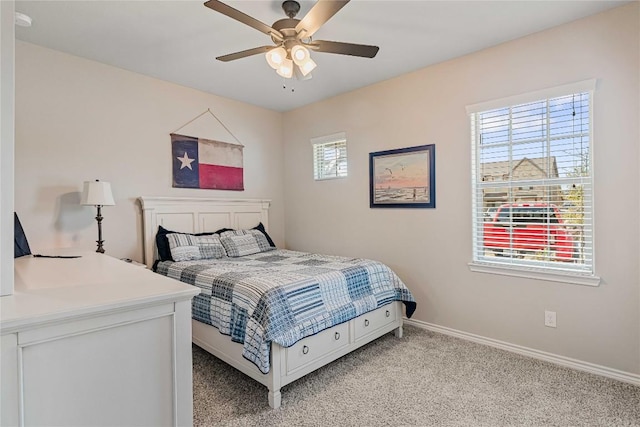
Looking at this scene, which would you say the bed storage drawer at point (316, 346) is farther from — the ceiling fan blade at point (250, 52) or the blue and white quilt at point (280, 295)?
the ceiling fan blade at point (250, 52)

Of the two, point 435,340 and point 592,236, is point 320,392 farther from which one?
point 592,236

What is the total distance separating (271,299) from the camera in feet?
6.88

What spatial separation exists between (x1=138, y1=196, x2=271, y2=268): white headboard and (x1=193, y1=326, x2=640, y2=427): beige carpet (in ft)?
4.91

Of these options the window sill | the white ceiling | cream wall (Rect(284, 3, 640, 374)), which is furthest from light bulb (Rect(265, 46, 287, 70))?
the window sill

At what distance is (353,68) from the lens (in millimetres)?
3314

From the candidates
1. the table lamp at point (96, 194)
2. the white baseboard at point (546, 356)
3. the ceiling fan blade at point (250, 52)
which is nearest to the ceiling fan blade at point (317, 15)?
the ceiling fan blade at point (250, 52)

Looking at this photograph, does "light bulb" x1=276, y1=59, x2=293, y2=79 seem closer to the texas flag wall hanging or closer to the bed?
the bed

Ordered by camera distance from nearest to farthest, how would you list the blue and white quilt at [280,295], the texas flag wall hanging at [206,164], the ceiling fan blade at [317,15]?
the ceiling fan blade at [317,15], the blue and white quilt at [280,295], the texas flag wall hanging at [206,164]

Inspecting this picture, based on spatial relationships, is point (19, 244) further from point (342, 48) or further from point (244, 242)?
point (342, 48)

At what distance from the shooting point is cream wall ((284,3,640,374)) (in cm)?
230

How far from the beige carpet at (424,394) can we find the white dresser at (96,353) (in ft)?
3.17

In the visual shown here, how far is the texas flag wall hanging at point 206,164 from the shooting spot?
148 inches

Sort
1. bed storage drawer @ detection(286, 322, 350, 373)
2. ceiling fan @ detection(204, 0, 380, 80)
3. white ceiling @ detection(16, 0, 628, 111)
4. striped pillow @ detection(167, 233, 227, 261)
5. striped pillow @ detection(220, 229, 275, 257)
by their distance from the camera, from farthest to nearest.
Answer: striped pillow @ detection(220, 229, 275, 257), striped pillow @ detection(167, 233, 227, 261), white ceiling @ detection(16, 0, 628, 111), bed storage drawer @ detection(286, 322, 350, 373), ceiling fan @ detection(204, 0, 380, 80)

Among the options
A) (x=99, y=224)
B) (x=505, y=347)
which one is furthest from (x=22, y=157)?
(x=505, y=347)
